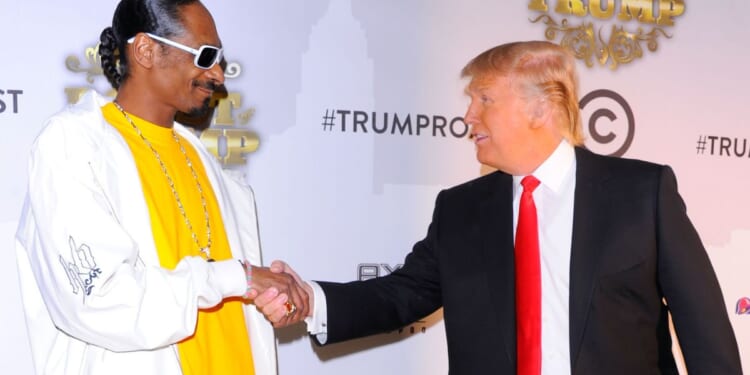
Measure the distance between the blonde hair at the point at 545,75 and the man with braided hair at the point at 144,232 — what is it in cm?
85

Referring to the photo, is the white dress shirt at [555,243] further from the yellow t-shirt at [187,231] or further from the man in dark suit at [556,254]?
the yellow t-shirt at [187,231]

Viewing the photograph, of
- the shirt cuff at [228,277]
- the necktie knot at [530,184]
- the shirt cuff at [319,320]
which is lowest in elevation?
the shirt cuff at [319,320]

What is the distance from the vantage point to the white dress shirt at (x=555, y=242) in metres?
2.37

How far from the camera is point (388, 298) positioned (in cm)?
286

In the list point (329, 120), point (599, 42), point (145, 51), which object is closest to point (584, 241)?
point (329, 120)

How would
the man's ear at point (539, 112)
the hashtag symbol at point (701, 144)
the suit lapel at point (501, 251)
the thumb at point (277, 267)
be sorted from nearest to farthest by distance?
1. the suit lapel at point (501, 251)
2. the man's ear at point (539, 112)
3. the thumb at point (277, 267)
4. the hashtag symbol at point (701, 144)

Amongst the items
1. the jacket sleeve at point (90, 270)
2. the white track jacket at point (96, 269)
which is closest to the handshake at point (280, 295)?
the white track jacket at point (96, 269)

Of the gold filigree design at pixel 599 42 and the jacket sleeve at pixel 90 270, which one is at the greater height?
the gold filigree design at pixel 599 42

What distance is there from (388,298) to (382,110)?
816mm

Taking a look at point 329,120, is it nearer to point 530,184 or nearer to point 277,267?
point 277,267

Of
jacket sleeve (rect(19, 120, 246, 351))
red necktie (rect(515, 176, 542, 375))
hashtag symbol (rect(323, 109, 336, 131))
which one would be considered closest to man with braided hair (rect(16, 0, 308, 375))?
jacket sleeve (rect(19, 120, 246, 351))

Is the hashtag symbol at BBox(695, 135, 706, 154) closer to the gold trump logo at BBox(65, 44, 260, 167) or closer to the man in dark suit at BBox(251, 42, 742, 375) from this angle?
the man in dark suit at BBox(251, 42, 742, 375)

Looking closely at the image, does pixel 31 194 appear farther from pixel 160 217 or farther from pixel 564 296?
pixel 564 296

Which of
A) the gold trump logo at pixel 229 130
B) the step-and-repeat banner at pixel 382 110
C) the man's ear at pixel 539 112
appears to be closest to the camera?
the man's ear at pixel 539 112
